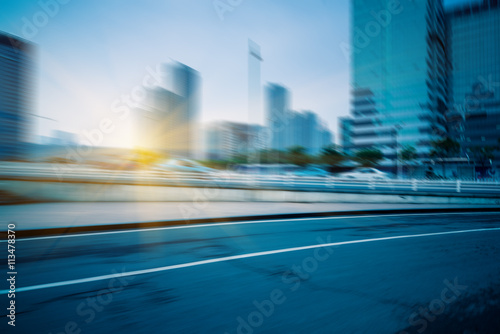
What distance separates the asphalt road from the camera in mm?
2525

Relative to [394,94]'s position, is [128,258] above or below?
below

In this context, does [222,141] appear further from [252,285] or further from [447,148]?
[252,285]

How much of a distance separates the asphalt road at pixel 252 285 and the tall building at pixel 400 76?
89.8 m

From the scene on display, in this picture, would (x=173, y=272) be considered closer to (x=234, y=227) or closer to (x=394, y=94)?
(x=234, y=227)

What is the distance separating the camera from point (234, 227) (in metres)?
7.43

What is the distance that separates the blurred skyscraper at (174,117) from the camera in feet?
63.9

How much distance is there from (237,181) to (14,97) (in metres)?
9.92

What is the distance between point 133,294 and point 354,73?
345 ft

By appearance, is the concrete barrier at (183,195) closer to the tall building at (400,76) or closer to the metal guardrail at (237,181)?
the metal guardrail at (237,181)

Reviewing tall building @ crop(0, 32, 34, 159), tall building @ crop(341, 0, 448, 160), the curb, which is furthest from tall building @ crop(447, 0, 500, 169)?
tall building @ crop(0, 32, 34, 159)

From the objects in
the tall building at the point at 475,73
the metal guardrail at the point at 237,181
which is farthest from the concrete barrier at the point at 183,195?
the tall building at the point at 475,73

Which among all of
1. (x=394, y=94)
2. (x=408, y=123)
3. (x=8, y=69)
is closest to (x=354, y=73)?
(x=394, y=94)

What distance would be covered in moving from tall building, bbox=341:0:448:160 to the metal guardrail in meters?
75.4

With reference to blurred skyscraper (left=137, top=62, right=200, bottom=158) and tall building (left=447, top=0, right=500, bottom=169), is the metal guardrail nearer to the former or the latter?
blurred skyscraper (left=137, top=62, right=200, bottom=158)
